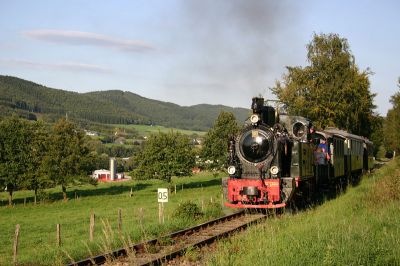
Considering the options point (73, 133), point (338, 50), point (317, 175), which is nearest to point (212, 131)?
point (73, 133)

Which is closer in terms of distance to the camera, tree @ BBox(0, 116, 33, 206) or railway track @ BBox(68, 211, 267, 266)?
railway track @ BBox(68, 211, 267, 266)

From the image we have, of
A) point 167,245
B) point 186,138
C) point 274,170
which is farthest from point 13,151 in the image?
point 167,245

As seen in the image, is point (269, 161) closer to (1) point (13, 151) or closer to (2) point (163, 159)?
(2) point (163, 159)

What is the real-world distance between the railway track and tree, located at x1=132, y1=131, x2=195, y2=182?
36.1m

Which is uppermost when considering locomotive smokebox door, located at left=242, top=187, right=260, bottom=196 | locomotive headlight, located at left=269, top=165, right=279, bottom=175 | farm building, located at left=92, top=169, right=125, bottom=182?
locomotive headlight, located at left=269, top=165, right=279, bottom=175

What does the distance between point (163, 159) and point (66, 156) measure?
10.9 metres

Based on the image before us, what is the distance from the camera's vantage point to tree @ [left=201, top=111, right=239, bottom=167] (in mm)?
58469

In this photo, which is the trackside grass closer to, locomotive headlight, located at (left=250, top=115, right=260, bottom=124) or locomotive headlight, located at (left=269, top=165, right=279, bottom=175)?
locomotive headlight, located at (left=269, top=165, right=279, bottom=175)

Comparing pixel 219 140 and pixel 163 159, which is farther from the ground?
pixel 219 140

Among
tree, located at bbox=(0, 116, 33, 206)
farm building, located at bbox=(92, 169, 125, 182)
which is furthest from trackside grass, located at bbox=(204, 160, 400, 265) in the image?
farm building, located at bbox=(92, 169, 125, 182)

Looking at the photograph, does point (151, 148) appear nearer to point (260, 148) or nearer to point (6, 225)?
point (6, 225)

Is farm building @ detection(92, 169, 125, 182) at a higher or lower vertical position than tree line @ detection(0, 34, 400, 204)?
lower

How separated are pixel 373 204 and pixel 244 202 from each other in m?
4.58

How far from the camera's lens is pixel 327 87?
40750mm
